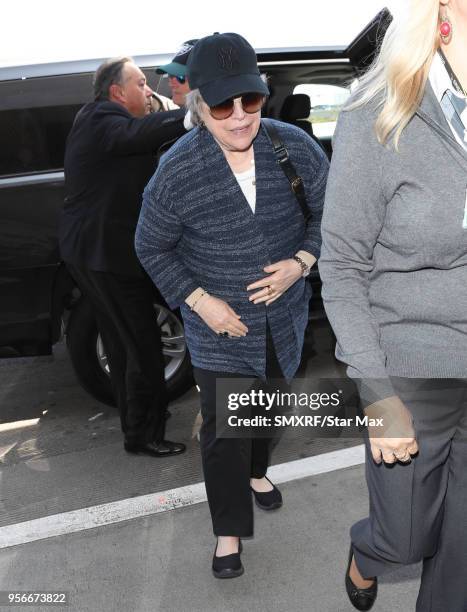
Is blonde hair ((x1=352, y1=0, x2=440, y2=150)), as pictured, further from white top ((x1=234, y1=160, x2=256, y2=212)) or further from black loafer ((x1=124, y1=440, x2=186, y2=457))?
black loafer ((x1=124, y1=440, x2=186, y2=457))

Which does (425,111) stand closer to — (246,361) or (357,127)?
(357,127)

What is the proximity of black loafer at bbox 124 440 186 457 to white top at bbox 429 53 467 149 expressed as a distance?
245 centimetres

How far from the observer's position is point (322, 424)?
165 inches

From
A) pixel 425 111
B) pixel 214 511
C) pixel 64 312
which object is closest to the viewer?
pixel 425 111

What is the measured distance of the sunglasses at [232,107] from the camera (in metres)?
2.59

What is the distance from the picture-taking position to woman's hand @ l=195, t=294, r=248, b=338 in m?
2.76

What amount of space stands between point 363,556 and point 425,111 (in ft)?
4.34

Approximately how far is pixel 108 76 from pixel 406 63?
2090mm

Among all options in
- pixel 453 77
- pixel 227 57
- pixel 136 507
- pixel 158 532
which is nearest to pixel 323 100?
pixel 227 57

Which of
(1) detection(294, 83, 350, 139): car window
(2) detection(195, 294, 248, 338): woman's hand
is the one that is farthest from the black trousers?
(1) detection(294, 83, 350, 139): car window

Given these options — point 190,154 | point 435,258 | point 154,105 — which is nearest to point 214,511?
point 190,154

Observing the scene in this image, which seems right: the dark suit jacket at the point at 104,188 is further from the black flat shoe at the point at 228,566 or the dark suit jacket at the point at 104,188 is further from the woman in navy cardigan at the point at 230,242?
the black flat shoe at the point at 228,566

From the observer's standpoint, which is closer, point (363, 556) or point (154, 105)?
point (363, 556)

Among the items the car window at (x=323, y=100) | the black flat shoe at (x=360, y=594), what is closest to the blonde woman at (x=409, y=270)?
the black flat shoe at (x=360, y=594)
